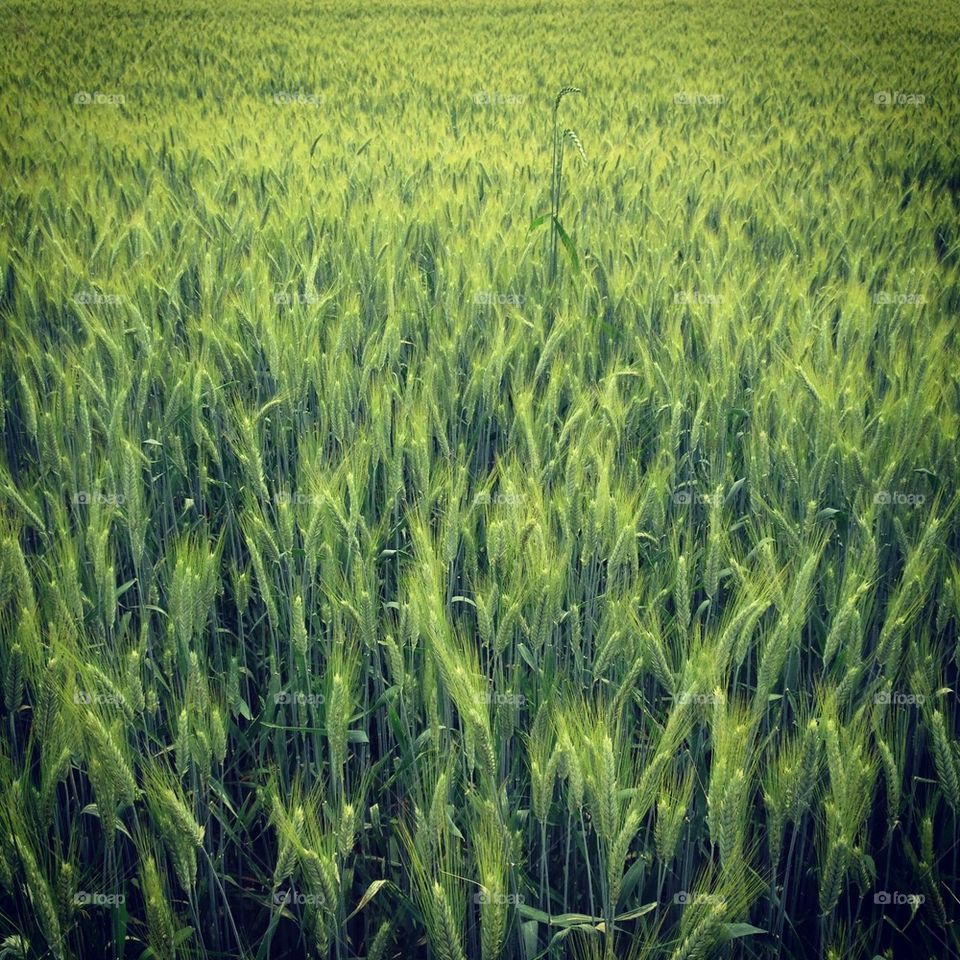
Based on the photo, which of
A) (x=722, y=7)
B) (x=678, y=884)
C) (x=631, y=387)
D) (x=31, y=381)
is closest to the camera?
(x=678, y=884)

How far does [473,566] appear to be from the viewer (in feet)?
5.42

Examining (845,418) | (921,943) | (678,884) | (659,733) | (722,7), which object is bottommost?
(921,943)

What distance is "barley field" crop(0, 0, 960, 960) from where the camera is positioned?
121 cm

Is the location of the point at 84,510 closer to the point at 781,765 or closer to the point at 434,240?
the point at 781,765

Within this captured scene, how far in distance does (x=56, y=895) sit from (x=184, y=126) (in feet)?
20.0

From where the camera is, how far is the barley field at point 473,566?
1.21m

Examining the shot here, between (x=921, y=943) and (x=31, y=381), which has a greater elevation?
(x=31, y=381)

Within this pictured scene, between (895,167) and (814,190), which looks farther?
(895,167)

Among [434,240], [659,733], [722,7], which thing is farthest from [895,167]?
[722,7]

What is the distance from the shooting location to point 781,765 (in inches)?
47.4

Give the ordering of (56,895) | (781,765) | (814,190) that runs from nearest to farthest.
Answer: (56,895) < (781,765) < (814,190)

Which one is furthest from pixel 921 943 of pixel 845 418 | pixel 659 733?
pixel 845 418

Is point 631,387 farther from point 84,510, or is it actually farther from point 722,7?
point 722,7

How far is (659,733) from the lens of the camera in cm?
150
